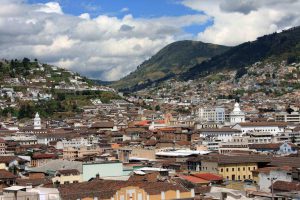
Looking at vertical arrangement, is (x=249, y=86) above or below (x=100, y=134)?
above

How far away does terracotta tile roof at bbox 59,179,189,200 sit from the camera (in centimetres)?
3258

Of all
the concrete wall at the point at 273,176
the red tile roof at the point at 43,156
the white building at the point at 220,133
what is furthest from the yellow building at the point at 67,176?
the white building at the point at 220,133

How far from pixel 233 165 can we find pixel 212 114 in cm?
8146

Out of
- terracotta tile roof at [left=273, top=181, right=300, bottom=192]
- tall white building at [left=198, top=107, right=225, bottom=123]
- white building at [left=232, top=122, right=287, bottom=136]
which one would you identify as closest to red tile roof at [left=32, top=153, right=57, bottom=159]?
terracotta tile roof at [left=273, top=181, right=300, bottom=192]

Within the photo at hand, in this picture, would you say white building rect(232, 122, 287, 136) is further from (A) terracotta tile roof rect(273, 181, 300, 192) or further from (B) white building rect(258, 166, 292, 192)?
(A) terracotta tile roof rect(273, 181, 300, 192)

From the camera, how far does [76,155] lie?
7394cm

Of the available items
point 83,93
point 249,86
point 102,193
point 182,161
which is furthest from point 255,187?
point 249,86

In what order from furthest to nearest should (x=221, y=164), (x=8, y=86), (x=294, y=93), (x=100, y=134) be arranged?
(x=294, y=93)
(x=8, y=86)
(x=100, y=134)
(x=221, y=164)

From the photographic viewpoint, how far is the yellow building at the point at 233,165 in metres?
58.2

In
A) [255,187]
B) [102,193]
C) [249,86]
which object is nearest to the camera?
[102,193]

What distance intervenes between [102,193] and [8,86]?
11418cm

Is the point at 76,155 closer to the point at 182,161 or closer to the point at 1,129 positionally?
the point at 182,161

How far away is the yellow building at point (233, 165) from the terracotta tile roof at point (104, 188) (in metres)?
23.1

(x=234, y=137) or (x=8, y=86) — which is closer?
(x=234, y=137)
